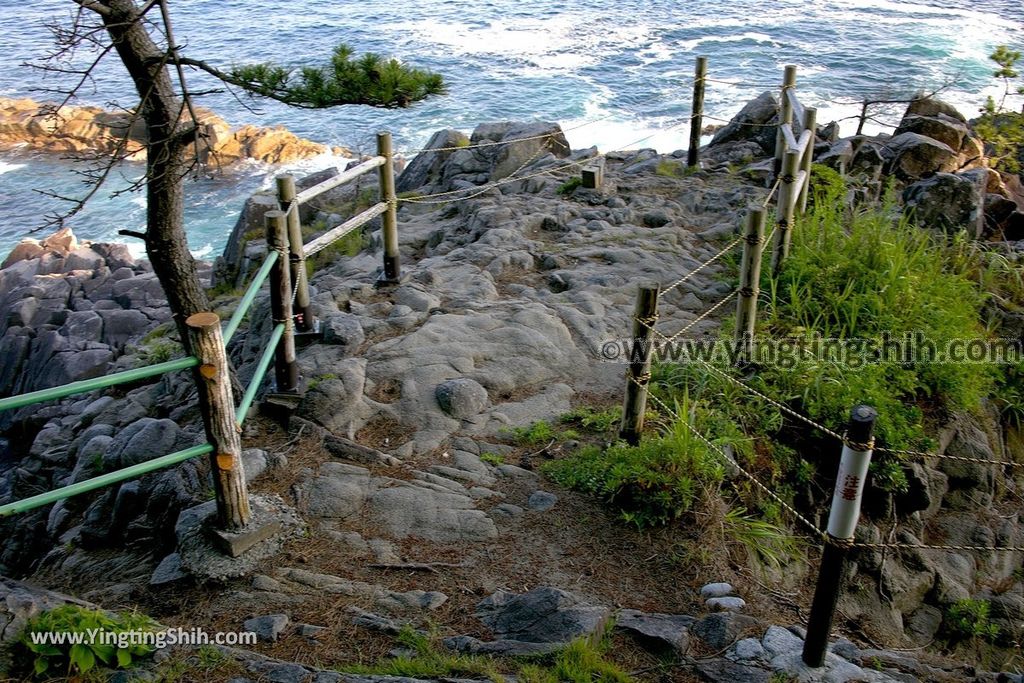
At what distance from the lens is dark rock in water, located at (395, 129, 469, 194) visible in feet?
40.4

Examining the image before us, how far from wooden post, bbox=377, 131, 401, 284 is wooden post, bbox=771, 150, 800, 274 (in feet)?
9.85

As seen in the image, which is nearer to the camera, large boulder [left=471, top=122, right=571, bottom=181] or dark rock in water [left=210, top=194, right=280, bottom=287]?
large boulder [left=471, top=122, right=571, bottom=181]

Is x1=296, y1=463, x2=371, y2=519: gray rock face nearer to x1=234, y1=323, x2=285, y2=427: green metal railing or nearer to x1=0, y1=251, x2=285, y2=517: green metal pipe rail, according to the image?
x1=234, y1=323, x2=285, y2=427: green metal railing

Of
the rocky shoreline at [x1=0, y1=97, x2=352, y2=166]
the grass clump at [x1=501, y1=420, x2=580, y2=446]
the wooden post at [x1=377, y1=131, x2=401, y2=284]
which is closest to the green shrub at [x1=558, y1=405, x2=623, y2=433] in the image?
the grass clump at [x1=501, y1=420, x2=580, y2=446]

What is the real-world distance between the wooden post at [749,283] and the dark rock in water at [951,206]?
12.3 ft

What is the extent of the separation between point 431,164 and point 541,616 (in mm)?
9317

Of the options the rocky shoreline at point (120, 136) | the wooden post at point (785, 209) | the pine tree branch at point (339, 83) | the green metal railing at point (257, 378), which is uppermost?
the pine tree branch at point (339, 83)

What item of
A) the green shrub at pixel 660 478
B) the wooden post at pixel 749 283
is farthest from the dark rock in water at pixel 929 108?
the green shrub at pixel 660 478

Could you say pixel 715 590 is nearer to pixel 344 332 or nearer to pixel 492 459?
pixel 492 459

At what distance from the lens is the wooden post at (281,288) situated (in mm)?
5492

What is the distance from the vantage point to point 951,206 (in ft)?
29.6

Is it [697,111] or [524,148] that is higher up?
[697,111]

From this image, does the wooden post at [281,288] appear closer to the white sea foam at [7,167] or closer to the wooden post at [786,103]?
the wooden post at [786,103]

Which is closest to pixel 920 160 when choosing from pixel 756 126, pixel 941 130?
pixel 941 130
